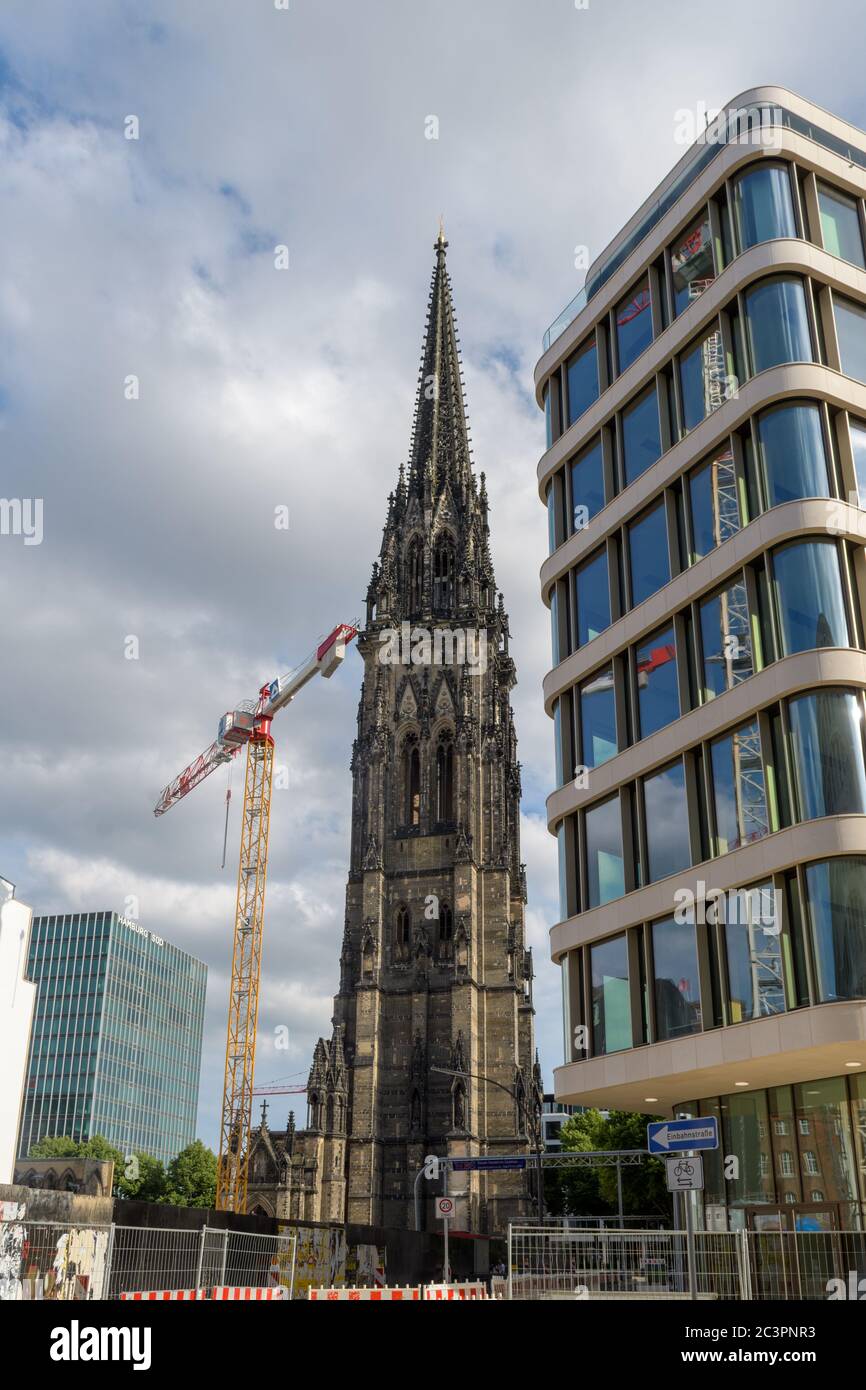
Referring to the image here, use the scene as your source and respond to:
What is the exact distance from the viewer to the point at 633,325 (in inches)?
1096

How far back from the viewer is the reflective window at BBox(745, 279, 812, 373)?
22.4 m

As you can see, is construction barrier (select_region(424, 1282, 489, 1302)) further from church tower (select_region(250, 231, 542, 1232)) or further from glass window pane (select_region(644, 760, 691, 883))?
church tower (select_region(250, 231, 542, 1232))

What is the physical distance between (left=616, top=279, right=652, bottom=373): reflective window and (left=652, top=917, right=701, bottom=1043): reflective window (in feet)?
43.2

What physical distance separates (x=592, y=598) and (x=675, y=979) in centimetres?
952

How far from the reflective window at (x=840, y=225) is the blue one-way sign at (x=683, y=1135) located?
17.3 m

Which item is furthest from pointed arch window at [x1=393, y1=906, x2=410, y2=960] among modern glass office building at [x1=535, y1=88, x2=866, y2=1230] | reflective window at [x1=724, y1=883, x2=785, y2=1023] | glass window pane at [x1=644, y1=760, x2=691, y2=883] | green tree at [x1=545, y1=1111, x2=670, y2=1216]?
reflective window at [x1=724, y1=883, x2=785, y2=1023]

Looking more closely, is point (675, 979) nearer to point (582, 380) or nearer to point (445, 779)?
point (582, 380)

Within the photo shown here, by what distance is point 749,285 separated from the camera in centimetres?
2334

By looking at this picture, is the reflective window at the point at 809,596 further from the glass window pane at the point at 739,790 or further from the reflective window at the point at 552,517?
the reflective window at the point at 552,517

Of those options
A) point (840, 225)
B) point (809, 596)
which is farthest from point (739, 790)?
point (840, 225)

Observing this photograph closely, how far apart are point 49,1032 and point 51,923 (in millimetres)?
10749

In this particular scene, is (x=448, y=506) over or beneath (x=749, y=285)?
over
